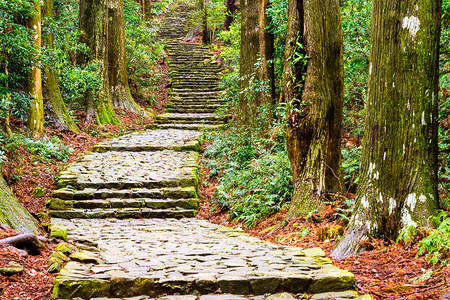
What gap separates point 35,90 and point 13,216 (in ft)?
21.2

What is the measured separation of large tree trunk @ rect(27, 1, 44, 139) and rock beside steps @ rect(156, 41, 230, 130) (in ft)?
19.6

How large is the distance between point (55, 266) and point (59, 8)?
677 inches

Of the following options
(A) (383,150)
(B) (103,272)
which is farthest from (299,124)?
(B) (103,272)

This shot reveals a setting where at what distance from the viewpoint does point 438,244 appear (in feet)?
11.1

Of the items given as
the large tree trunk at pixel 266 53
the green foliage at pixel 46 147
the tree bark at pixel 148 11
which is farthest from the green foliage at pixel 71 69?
the tree bark at pixel 148 11

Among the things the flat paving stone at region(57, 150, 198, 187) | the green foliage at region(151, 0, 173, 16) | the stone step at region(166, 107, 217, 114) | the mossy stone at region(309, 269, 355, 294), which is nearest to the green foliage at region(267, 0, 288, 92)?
the flat paving stone at region(57, 150, 198, 187)

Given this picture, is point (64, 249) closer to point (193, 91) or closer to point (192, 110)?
point (192, 110)

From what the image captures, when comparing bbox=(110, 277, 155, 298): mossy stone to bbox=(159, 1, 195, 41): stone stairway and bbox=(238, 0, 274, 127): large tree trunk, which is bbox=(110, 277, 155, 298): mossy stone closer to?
bbox=(238, 0, 274, 127): large tree trunk

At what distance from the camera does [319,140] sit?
5820 mm

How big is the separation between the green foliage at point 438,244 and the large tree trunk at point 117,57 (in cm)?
1498

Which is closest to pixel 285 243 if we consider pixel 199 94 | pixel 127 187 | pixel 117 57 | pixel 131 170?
pixel 127 187

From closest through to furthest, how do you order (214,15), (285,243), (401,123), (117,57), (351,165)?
(401,123) < (285,243) < (351,165) < (117,57) < (214,15)

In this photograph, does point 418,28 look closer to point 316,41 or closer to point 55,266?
point 316,41

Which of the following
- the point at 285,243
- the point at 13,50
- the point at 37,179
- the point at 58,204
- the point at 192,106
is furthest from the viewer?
the point at 192,106
